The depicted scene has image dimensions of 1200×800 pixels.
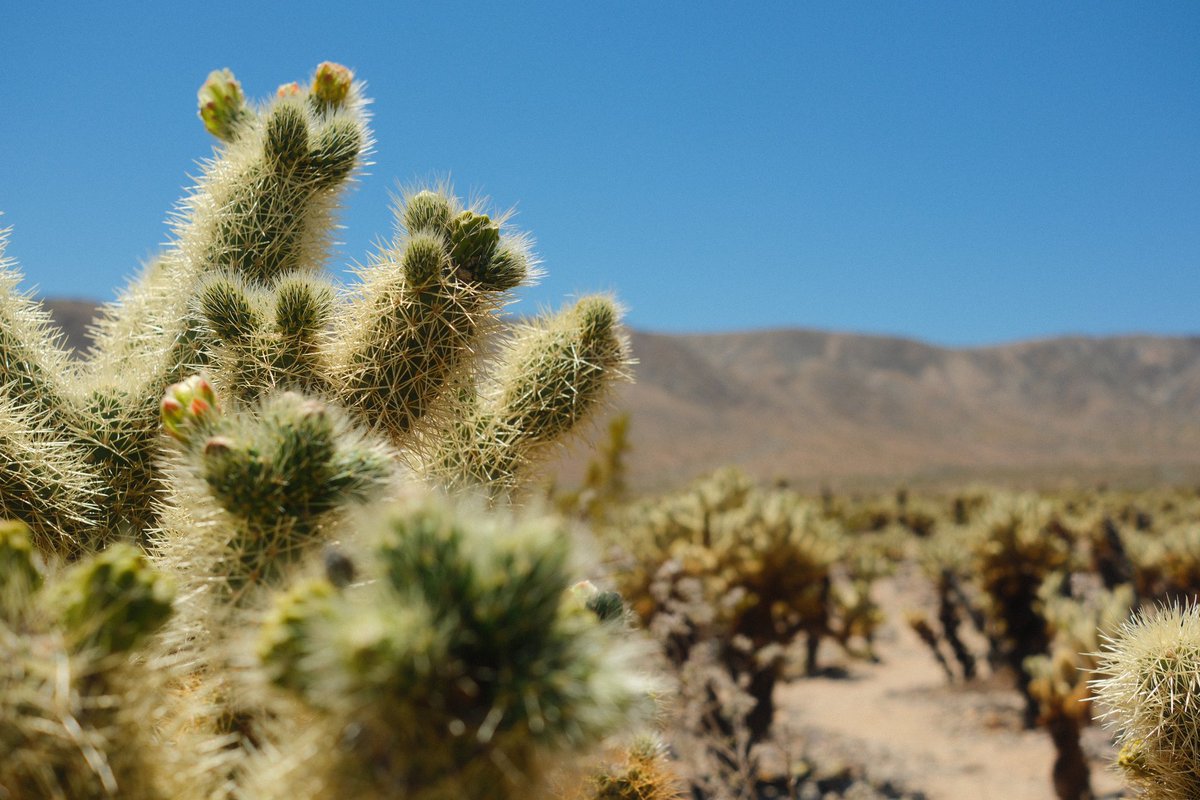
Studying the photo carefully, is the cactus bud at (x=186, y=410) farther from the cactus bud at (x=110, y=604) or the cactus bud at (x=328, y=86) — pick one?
the cactus bud at (x=328, y=86)

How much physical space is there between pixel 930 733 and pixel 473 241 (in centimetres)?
754

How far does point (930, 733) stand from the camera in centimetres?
795

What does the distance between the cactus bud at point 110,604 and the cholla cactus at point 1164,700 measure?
6.38 feet

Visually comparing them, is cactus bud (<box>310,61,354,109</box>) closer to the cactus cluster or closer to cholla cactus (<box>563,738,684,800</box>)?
cholla cactus (<box>563,738,684,800</box>)

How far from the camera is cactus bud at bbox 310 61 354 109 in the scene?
3047mm

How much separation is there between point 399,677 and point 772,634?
6668mm

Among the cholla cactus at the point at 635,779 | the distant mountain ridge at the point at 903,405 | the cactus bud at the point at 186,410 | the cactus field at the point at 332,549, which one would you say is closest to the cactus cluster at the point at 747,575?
the cactus field at the point at 332,549

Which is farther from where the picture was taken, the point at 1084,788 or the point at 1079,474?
the point at 1079,474

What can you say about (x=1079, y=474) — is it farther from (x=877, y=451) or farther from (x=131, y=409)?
(x=131, y=409)

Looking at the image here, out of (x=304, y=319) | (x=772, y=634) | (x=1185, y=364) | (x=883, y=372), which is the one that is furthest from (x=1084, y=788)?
(x=1185, y=364)

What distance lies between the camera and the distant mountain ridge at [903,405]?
302 feet

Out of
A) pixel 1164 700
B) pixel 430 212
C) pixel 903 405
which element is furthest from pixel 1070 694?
pixel 903 405

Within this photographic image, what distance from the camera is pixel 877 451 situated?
338 ft

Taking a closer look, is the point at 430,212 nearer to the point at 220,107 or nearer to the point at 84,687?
the point at 220,107
